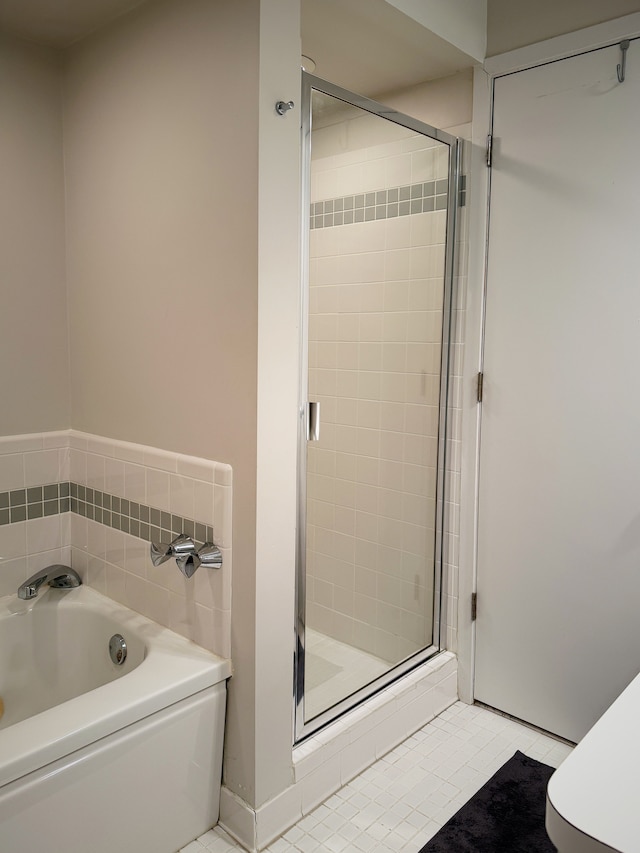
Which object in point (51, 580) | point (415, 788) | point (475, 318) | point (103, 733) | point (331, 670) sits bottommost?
point (415, 788)

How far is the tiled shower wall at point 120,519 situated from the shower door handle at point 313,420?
0.86 feet

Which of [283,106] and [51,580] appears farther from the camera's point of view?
[51,580]

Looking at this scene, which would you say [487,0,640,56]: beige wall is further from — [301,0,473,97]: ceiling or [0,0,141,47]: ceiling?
[0,0,141,47]: ceiling

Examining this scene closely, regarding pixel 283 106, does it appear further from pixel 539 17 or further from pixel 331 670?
pixel 331 670

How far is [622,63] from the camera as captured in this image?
1.95 m

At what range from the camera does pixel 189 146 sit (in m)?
1.81

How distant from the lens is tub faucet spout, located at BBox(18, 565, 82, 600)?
7.07ft

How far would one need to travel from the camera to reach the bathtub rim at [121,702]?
4.75 ft

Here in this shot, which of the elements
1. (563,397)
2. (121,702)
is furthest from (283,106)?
(121,702)

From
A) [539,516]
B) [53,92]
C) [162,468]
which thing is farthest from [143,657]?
[53,92]

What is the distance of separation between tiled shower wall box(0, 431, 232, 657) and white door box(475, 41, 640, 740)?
3.36 feet

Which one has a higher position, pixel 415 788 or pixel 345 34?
pixel 345 34

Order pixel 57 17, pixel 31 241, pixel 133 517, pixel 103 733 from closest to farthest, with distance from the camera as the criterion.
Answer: pixel 103 733
pixel 57 17
pixel 133 517
pixel 31 241

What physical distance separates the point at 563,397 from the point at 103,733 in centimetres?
161
